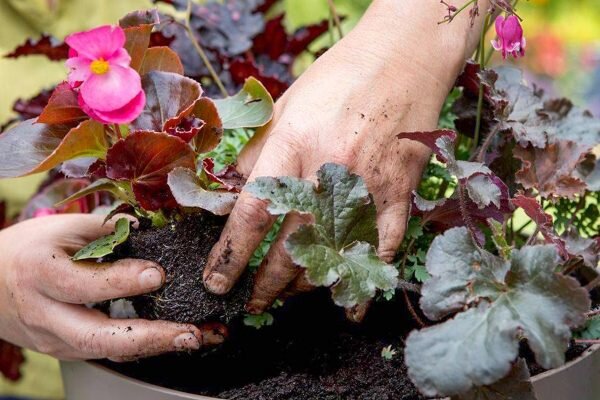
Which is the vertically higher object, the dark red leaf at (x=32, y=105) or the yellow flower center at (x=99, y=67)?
the yellow flower center at (x=99, y=67)

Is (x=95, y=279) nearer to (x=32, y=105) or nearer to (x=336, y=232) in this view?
(x=336, y=232)

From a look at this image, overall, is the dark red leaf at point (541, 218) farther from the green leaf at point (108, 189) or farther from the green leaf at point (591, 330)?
the green leaf at point (108, 189)

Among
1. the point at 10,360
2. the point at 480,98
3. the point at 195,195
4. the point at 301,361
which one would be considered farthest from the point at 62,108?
the point at 10,360

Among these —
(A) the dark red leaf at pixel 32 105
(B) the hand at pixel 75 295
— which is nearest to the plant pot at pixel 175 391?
(B) the hand at pixel 75 295

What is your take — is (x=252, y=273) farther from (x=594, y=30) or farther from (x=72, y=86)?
(x=594, y=30)

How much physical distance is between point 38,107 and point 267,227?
0.69 meters

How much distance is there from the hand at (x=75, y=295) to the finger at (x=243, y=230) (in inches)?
2.4

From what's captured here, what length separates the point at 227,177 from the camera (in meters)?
0.85

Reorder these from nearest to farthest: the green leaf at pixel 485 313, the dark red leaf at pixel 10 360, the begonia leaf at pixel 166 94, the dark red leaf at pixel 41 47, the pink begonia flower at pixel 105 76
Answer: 1. the green leaf at pixel 485 313
2. the pink begonia flower at pixel 105 76
3. the begonia leaf at pixel 166 94
4. the dark red leaf at pixel 41 47
5. the dark red leaf at pixel 10 360

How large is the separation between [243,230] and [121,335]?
0.18 metres

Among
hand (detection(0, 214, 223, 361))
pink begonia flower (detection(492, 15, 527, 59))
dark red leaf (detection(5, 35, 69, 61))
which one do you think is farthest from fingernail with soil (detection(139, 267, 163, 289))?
dark red leaf (detection(5, 35, 69, 61))

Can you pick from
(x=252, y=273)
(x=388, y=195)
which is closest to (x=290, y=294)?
(x=252, y=273)

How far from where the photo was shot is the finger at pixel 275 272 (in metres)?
0.77

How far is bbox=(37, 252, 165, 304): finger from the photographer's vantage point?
2.61 ft
